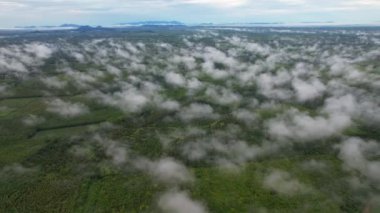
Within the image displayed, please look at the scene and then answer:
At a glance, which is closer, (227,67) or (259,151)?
(259,151)

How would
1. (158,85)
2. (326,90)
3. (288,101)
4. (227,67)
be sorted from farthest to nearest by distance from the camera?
(227,67) < (158,85) < (326,90) < (288,101)

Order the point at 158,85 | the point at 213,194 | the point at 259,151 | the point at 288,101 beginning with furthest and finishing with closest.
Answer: the point at 158,85 → the point at 288,101 → the point at 259,151 → the point at 213,194

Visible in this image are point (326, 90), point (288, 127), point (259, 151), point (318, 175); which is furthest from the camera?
point (326, 90)

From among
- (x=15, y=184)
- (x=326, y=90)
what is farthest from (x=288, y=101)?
(x=15, y=184)

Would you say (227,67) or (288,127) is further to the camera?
(227,67)

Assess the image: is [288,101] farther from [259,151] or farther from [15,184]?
[15,184]

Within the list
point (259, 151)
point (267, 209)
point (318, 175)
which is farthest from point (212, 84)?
point (267, 209)

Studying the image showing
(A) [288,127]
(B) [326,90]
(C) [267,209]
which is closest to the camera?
(C) [267,209]

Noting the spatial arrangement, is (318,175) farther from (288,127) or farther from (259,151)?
(288,127)

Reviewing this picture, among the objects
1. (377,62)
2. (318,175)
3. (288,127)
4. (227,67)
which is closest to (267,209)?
(318,175)
